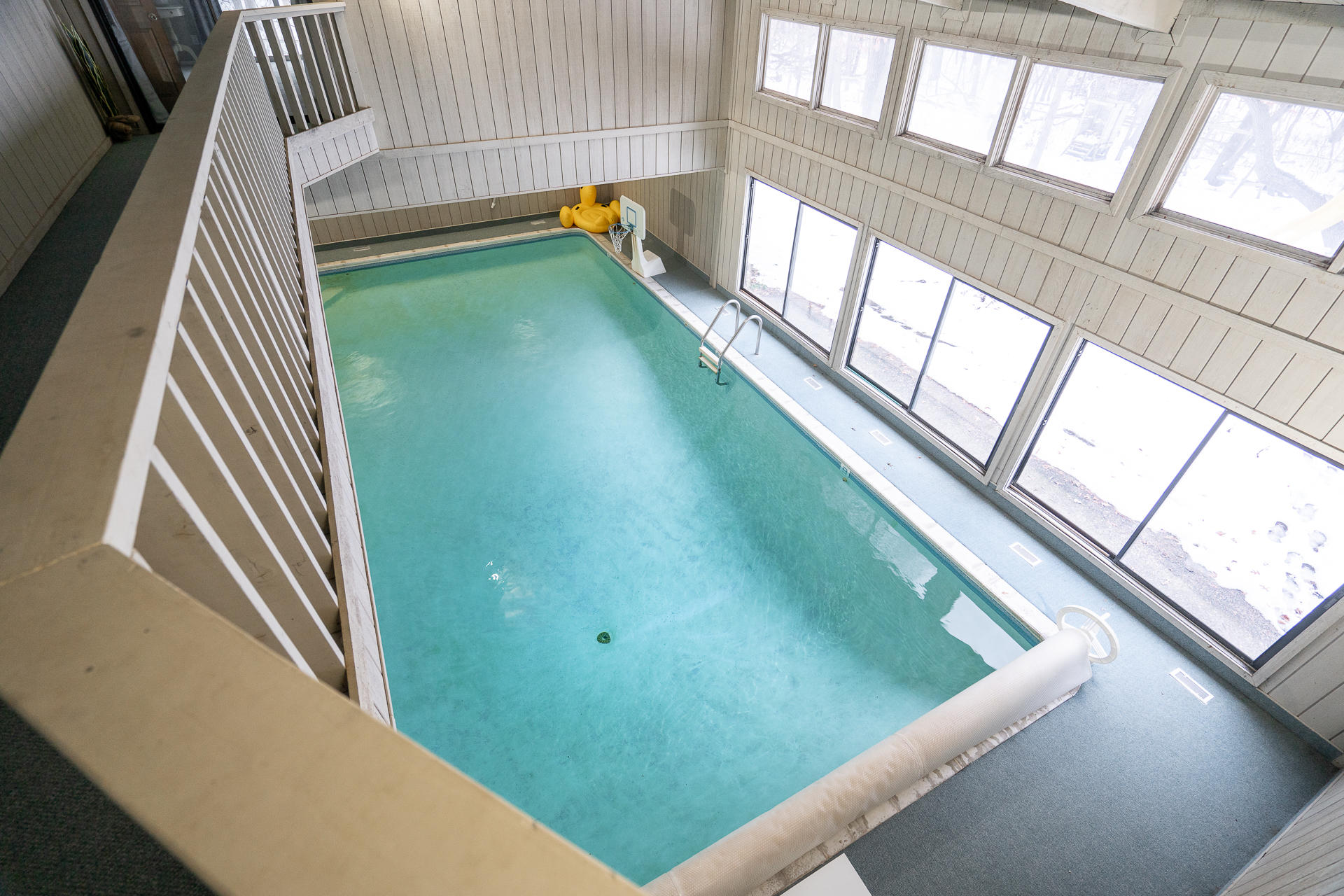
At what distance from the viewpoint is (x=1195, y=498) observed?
3971 mm

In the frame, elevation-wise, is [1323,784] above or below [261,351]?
below

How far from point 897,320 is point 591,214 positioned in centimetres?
577

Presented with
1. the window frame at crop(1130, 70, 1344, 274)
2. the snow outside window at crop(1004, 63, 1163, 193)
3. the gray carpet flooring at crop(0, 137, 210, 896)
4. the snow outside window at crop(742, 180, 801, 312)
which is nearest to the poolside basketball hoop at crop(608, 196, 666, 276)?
the snow outside window at crop(742, 180, 801, 312)

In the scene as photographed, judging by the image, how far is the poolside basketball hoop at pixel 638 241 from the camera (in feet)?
27.2

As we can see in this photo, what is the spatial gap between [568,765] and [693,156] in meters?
6.64

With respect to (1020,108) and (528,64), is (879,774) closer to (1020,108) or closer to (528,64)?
(1020,108)

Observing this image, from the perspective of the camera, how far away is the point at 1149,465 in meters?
4.54

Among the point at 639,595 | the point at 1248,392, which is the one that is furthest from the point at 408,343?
the point at 1248,392

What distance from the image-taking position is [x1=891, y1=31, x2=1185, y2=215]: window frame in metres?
3.57

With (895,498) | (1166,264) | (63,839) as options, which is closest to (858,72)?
(1166,264)

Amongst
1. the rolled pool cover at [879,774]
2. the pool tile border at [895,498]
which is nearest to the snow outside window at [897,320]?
the pool tile border at [895,498]

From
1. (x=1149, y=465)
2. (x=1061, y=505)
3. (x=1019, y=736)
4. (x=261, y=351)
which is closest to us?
(x=261, y=351)

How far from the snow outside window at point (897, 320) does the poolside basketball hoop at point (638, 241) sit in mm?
3447

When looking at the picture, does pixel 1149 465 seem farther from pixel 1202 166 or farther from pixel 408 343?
pixel 408 343
